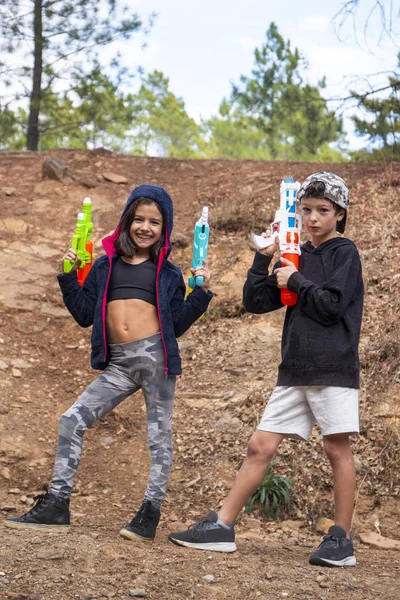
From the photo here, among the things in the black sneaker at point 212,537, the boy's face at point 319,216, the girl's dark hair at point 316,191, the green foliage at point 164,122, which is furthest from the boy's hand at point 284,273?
the green foliage at point 164,122

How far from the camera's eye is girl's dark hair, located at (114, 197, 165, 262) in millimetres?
3791

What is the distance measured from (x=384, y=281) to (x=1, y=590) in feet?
16.0

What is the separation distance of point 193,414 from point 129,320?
2317 millimetres

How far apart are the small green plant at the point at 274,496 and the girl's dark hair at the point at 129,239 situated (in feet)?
5.80

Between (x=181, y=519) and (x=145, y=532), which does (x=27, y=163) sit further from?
(x=145, y=532)

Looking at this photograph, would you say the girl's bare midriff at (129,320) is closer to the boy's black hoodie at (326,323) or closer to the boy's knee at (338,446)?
the boy's black hoodie at (326,323)

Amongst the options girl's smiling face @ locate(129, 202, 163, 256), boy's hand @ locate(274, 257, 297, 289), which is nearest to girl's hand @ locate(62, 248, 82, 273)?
girl's smiling face @ locate(129, 202, 163, 256)

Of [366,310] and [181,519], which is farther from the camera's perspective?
[366,310]

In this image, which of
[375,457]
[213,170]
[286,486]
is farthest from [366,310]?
[213,170]

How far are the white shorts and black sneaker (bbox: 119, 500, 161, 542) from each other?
666 mm

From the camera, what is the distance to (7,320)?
7094 mm

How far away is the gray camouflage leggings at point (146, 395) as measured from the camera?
365 centimetres

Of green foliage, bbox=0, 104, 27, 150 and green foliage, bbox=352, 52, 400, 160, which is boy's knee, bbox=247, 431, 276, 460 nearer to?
green foliage, bbox=352, 52, 400, 160

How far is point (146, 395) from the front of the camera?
148 inches
